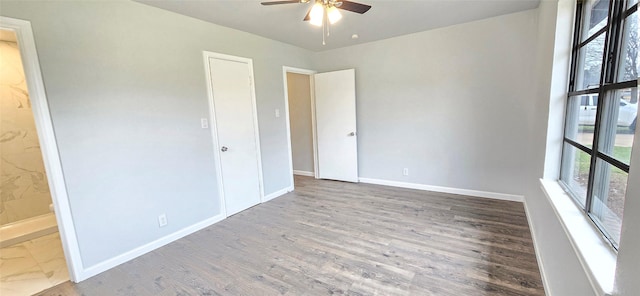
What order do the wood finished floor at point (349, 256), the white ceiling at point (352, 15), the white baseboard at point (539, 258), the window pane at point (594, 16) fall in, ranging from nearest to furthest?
the window pane at point (594, 16), the white baseboard at point (539, 258), the wood finished floor at point (349, 256), the white ceiling at point (352, 15)

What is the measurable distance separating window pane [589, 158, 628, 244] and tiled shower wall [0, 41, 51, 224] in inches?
213

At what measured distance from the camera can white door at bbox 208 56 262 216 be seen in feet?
10.3

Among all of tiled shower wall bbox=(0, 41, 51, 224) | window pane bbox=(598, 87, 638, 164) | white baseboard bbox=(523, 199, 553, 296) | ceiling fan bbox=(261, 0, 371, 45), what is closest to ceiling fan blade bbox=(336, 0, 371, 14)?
ceiling fan bbox=(261, 0, 371, 45)

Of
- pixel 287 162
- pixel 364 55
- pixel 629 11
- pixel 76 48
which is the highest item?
pixel 364 55

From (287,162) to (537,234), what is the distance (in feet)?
10.3

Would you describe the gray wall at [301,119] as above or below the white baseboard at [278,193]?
above

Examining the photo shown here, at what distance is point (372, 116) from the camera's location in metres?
4.29

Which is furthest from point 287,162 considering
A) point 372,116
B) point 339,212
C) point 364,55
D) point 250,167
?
point 364,55

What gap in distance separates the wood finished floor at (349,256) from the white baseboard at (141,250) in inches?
2.5

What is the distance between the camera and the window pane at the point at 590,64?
4.70 feet

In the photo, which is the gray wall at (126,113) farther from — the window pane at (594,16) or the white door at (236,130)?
the window pane at (594,16)

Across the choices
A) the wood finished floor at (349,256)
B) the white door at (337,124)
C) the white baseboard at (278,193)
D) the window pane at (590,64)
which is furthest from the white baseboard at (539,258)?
the white baseboard at (278,193)

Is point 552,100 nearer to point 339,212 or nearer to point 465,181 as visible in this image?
point 465,181

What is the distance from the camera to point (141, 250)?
2.52m
